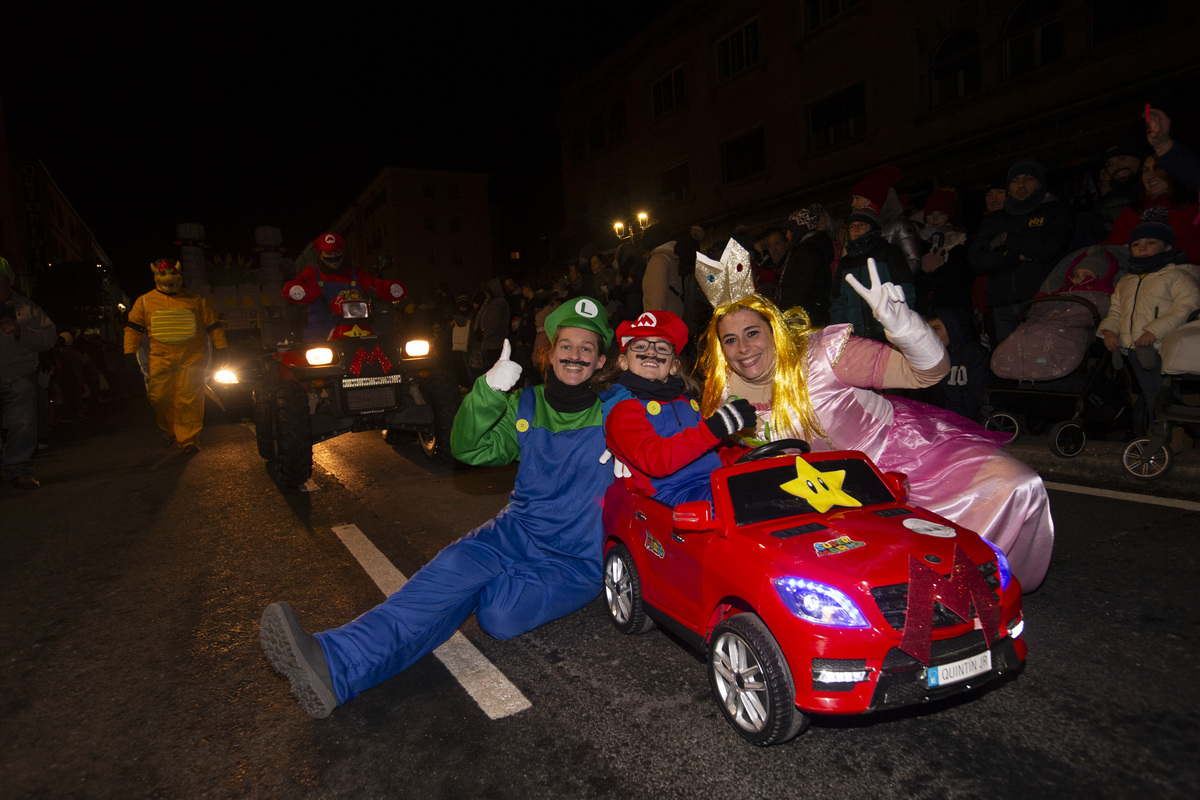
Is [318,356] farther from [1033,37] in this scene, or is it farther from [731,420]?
[1033,37]

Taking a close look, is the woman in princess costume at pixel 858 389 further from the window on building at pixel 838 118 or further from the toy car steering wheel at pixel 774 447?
the window on building at pixel 838 118

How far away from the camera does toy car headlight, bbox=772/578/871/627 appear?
2.13 metres

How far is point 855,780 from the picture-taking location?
7.03 ft

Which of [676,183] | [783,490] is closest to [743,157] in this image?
[676,183]

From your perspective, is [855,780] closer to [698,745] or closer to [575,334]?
[698,745]

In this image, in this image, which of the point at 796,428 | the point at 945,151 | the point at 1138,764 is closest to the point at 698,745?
the point at 1138,764

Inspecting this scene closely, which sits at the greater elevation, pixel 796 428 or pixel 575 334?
pixel 575 334

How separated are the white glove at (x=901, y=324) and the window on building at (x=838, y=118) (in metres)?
17.9

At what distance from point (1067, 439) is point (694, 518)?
491cm

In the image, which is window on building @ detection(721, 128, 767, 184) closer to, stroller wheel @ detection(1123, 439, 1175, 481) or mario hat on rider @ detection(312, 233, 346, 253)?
mario hat on rider @ detection(312, 233, 346, 253)

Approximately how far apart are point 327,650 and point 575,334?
1755 mm

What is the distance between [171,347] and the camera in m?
9.38

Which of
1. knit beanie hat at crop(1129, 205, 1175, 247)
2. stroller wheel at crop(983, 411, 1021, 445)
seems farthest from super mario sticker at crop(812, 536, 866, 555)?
stroller wheel at crop(983, 411, 1021, 445)

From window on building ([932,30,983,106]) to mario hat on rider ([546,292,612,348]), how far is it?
16.7 m
